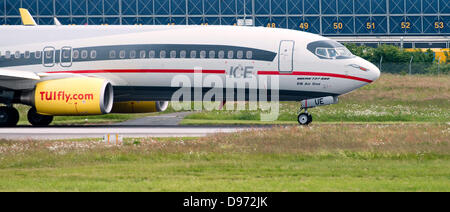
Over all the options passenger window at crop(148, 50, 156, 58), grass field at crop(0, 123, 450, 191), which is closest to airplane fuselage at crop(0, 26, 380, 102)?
passenger window at crop(148, 50, 156, 58)

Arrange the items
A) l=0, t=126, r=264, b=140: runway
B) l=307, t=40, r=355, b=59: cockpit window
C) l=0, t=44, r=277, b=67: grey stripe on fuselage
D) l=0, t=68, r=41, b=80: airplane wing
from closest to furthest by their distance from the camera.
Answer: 1. l=0, t=126, r=264, b=140: runway
2. l=307, t=40, r=355, b=59: cockpit window
3. l=0, t=68, r=41, b=80: airplane wing
4. l=0, t=44, r=277, b=67: grey stripe on fuselage

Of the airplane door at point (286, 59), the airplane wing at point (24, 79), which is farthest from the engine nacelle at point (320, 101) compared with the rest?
the airplane wing at point (24, 79)

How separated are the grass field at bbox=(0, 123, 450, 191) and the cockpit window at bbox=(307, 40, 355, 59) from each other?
5.29 meters

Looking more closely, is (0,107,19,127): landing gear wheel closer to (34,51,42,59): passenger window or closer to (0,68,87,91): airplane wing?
(0,68,87,91): airplane wing

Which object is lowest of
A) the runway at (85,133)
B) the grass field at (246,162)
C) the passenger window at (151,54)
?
the grass field at (246,162)

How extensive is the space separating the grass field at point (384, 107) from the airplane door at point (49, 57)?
7503 millimetres

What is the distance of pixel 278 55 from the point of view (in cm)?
3133

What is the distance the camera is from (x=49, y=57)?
33344mm

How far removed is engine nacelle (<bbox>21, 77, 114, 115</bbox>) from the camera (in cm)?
3095

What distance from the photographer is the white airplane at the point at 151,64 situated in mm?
31125

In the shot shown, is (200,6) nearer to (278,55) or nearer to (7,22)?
(7,22)

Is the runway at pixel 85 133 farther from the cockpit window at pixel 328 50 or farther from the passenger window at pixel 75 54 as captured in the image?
the cockpit window at pixel 328 50
